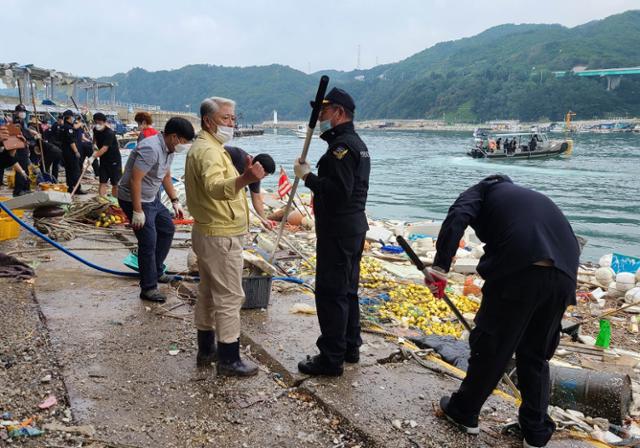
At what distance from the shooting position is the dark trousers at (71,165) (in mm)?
12008

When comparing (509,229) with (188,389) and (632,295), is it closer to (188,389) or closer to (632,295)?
(188,389)

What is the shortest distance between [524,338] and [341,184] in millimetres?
1443

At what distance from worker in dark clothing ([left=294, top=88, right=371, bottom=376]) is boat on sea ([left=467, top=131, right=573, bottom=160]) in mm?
39971

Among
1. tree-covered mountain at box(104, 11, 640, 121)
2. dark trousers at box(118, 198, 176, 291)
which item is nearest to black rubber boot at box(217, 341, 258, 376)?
dark trousers at box(118, 198, 176, 291)

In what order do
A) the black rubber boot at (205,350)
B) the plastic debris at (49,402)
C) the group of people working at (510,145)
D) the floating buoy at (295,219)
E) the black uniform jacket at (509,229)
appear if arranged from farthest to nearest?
the group of people working at (510,145) → the floating buoy at (295,219) → the black rubber boot at (205,350) → the plastic debris at (49,402) → the black uniform jacket at (509,229)


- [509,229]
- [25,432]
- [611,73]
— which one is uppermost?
[611,73]

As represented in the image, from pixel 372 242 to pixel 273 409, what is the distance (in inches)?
307

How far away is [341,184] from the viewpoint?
3.38m

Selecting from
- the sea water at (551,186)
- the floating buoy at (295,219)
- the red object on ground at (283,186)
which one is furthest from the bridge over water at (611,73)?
the floating buoy at (295,219)

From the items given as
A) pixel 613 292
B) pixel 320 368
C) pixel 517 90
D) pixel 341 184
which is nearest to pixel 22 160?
pixel 320 368

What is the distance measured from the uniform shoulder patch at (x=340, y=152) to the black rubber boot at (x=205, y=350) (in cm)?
161

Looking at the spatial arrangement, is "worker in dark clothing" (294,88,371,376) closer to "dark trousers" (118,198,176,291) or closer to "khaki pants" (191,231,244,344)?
"khaki pants" (191,231,244,344)

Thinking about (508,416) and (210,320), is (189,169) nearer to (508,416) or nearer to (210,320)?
(210,320)

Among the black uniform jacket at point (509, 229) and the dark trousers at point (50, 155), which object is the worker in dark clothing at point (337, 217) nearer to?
the black uniform jacket at point (509, 229)
